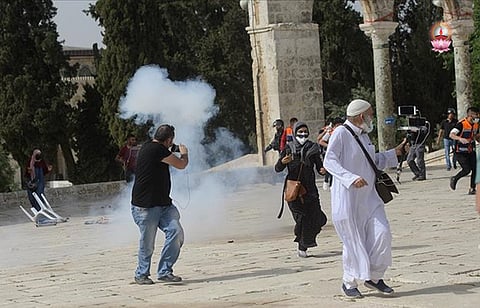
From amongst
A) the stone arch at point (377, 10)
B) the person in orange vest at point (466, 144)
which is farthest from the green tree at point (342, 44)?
the person in orange vest at point (466, 144)

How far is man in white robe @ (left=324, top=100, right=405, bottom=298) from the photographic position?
24.9 ft

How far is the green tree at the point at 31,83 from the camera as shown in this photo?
114ft

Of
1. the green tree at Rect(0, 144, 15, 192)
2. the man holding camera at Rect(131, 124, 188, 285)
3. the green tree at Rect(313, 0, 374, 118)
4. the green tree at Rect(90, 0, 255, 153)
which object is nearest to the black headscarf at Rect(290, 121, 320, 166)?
the man holding camera at Rect(131, 124, 188, 285)

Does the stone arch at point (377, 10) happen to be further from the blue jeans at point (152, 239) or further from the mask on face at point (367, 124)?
the mask on face at point (367, 124)

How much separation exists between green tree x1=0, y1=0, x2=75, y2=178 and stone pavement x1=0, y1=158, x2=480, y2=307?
17990 mm

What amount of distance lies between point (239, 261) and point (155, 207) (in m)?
1.65

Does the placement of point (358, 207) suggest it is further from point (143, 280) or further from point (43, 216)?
point (43, 216)

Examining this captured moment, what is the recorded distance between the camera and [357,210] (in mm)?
7742

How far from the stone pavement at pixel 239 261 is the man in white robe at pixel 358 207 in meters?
0.24

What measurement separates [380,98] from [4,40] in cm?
1634

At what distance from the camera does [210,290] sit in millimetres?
8547

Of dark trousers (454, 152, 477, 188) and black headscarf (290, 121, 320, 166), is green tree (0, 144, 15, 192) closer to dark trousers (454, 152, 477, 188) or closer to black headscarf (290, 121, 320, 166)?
dark trousers (454, 152, 477, 188)

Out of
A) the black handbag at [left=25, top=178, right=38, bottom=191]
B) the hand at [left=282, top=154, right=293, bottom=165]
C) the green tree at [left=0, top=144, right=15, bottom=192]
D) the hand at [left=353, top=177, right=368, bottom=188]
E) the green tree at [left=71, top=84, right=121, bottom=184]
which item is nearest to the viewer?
the hand at [left=353, top=177, right=368, bottom=188]

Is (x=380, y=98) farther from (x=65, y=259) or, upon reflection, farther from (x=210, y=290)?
(x=210, y=290)
